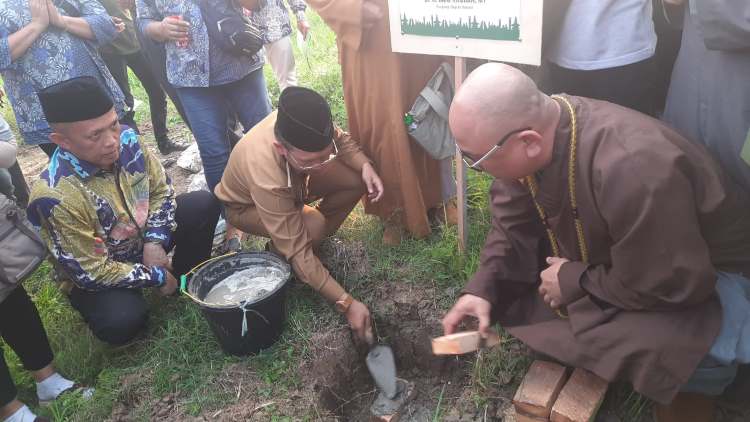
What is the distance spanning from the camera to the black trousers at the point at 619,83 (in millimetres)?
2236

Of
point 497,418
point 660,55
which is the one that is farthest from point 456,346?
point 660,55

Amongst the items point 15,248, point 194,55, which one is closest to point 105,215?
point 15,248

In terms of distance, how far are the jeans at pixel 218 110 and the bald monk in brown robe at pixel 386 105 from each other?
0.72 meters

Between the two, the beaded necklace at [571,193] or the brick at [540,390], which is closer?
the beaded necklace at [571,193]

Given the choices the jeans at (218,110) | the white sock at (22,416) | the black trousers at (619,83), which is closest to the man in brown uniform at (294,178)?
the jeans at (218,110)

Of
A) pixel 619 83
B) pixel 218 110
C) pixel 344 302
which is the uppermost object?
pixel 619 83

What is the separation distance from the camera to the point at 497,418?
2320 millimetres

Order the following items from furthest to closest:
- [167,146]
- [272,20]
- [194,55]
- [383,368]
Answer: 1. [167,146]
2. [272,20]
3. [194,55]
4. [383,368]

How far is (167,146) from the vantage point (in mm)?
5480

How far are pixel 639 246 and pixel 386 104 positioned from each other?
5.60 ft

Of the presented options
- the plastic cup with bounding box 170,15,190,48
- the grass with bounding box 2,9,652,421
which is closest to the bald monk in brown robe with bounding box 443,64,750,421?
the grass with bounding box 2,9,652,421

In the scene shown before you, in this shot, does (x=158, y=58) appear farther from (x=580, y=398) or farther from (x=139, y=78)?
(x=580, y=398)

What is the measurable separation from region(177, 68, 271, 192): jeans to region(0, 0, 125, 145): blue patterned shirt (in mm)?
579

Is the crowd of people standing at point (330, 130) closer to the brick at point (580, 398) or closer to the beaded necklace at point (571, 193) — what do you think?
the beaded necklace at point (571, 193)
